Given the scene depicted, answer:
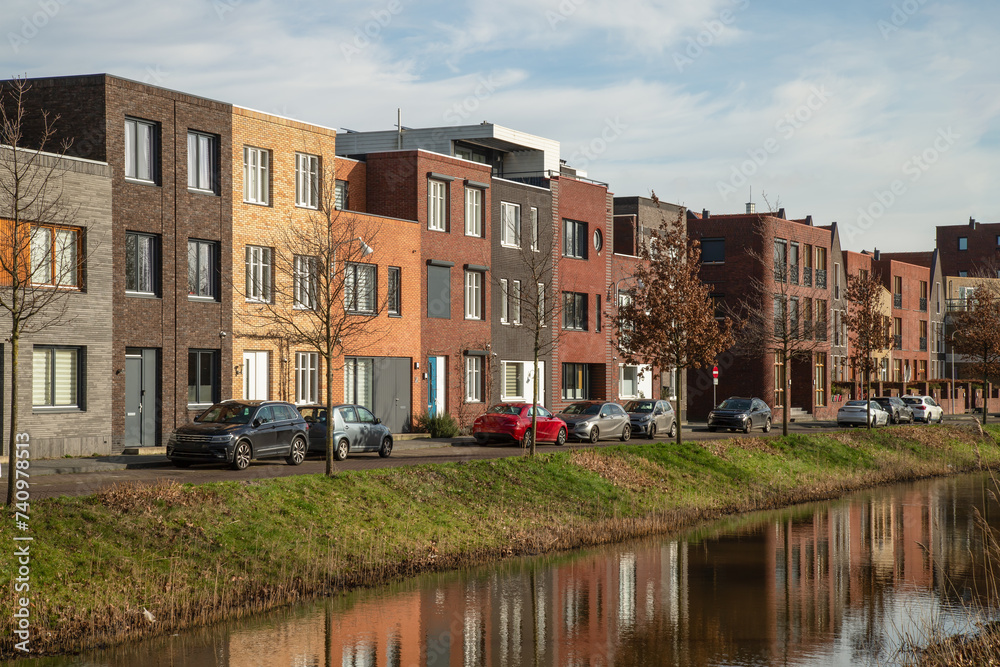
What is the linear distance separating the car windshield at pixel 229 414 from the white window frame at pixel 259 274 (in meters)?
8.68

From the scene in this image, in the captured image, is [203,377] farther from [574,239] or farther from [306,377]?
[574,239]

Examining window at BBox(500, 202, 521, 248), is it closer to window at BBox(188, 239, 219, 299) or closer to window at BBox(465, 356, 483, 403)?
window at BBox(465, 356, 483, 403)

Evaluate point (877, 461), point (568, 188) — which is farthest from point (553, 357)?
point (877, 461)

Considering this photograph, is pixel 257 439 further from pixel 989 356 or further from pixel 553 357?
pixel 989 356

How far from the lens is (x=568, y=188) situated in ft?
168

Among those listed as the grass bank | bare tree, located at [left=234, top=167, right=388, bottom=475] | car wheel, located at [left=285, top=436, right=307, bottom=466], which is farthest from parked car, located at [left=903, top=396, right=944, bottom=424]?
car wheel, located at [left=285, top=436, right=307, bottom=466]

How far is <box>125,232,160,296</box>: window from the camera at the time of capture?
31422 millimetres

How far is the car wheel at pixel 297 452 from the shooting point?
2761 cm

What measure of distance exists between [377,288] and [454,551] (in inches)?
855

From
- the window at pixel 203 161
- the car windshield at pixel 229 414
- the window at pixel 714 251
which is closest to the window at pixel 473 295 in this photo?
the window at pixel 203 161

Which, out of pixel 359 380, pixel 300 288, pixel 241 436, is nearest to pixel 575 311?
pixel 359 380

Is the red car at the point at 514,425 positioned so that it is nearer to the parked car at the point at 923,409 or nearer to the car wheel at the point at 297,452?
the car wheel at the point at 297,452

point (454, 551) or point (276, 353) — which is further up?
point (276, 353)

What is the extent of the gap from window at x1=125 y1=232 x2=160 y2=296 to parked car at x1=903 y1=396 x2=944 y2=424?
44.7 meters
